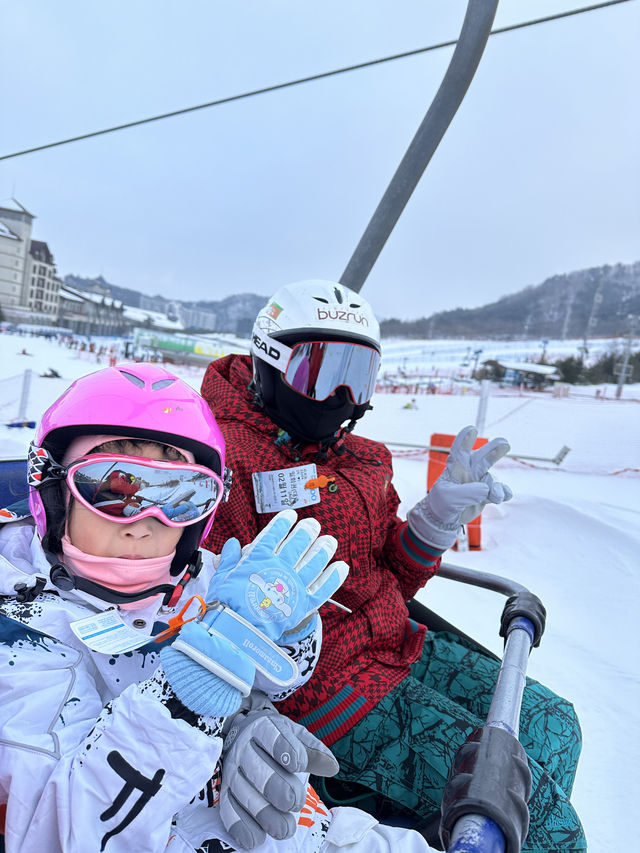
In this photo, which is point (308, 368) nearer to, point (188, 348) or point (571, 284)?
point (188, 348)

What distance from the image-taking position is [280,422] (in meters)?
1.61

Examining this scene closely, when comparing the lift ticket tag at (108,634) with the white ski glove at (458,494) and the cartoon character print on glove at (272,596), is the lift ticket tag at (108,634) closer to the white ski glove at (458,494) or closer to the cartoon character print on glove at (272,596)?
the cartoon character print on glove at (272,596)

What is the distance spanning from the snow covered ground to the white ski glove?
3.36ft

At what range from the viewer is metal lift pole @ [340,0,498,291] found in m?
1.72

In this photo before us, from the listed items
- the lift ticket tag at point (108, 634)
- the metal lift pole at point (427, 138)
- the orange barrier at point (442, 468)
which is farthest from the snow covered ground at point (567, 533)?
the metal lift pole at point (427, 138)

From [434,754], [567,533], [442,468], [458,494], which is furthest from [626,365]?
[434,754]

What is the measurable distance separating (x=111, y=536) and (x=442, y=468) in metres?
3.88

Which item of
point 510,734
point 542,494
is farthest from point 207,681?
point 542,494

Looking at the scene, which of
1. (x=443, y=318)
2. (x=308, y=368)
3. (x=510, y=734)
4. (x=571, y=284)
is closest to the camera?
(x=510, y=734)

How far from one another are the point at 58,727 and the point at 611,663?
2.73 m

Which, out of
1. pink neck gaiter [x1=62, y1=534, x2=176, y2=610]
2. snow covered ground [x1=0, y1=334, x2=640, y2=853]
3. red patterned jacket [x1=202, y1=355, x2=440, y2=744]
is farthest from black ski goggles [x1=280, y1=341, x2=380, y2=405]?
snow covered ground [x1=0, y1=334, x2=640, y2=853]

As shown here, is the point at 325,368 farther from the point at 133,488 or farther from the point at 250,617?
the point at 250,617

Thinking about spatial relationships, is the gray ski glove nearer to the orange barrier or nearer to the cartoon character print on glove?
the cartoon character print on glove

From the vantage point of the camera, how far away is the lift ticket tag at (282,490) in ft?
4.66
